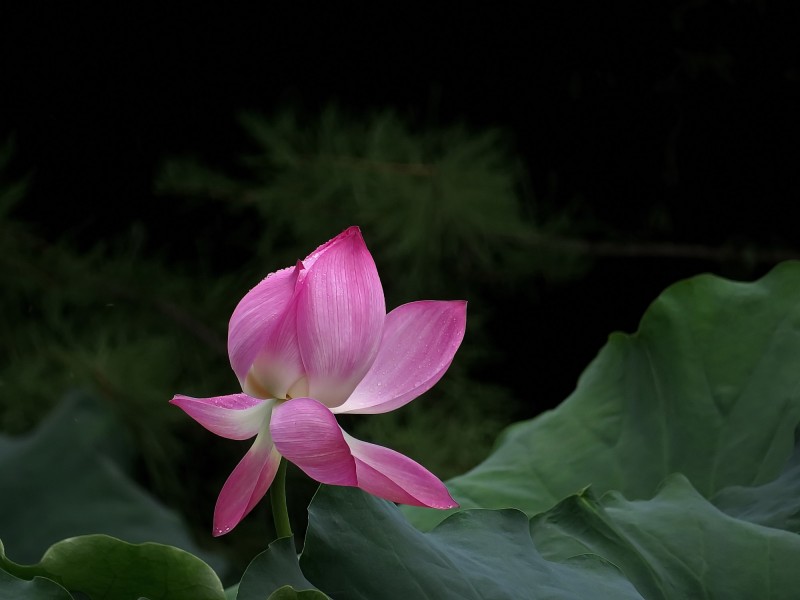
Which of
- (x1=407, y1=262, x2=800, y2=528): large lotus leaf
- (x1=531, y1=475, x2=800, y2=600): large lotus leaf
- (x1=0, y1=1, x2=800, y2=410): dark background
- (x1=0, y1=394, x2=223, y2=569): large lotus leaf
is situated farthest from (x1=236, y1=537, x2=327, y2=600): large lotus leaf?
(x1=0, y1=1, x2=800, y2=410): dark background

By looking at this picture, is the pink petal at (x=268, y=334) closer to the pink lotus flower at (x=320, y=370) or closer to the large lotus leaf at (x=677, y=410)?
the pink lotus flower at (x=320, y=370)

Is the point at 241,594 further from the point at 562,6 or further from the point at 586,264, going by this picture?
the point at 562,6

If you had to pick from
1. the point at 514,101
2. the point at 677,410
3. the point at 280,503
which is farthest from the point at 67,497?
the point at 514,101

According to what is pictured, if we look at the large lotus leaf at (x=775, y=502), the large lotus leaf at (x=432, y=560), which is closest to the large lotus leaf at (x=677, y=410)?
the large lotus leaf at (x=775, y=502)

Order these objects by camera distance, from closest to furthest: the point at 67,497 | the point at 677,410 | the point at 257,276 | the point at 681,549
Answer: the point at 681,549
the point at 677,410
the point at 67,497
the point at 257,276

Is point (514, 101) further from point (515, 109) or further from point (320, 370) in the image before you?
point (320, 370)

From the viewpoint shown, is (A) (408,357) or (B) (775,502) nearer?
(A) (408,357)

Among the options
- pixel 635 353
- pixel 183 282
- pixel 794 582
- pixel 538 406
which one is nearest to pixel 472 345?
pixel 538 406
